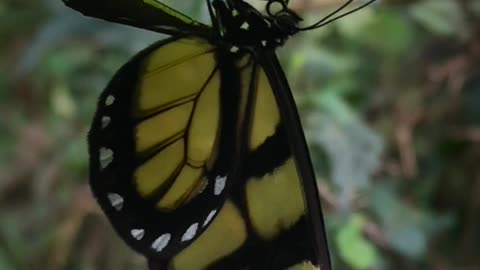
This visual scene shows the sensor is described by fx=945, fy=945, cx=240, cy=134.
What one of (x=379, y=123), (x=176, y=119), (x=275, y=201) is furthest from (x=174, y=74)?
(x=379, y=123)

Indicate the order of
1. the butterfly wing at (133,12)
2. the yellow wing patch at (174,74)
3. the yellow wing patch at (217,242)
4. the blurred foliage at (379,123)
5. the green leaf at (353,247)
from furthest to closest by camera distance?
the blurred foliage at (379,123)
the green leaf at (353,247)
the yellow wing patch at (217,242)
the yellow wing patch at (174,74)
the butterfly wing at (133,12)

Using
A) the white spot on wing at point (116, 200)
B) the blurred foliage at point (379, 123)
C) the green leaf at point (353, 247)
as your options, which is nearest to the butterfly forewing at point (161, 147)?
the white spot on wing at point (116, 200)

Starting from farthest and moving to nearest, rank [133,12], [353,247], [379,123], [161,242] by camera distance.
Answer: [379,123], [353,247], [161,242], [133,12]

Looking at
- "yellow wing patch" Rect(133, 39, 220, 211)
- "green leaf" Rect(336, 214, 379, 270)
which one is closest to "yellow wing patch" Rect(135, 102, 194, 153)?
"yellow wing patch" Rect(133, 39, 220, 211)

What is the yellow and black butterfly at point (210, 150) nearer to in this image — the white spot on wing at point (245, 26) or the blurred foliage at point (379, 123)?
the white spot on wing at point (245, 26)

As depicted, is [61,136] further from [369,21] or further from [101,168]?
[101,168]

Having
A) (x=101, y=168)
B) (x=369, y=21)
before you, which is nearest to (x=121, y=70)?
(x=101, y=168)

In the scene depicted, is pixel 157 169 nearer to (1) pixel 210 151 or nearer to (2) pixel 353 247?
(1) pixel 210 151
